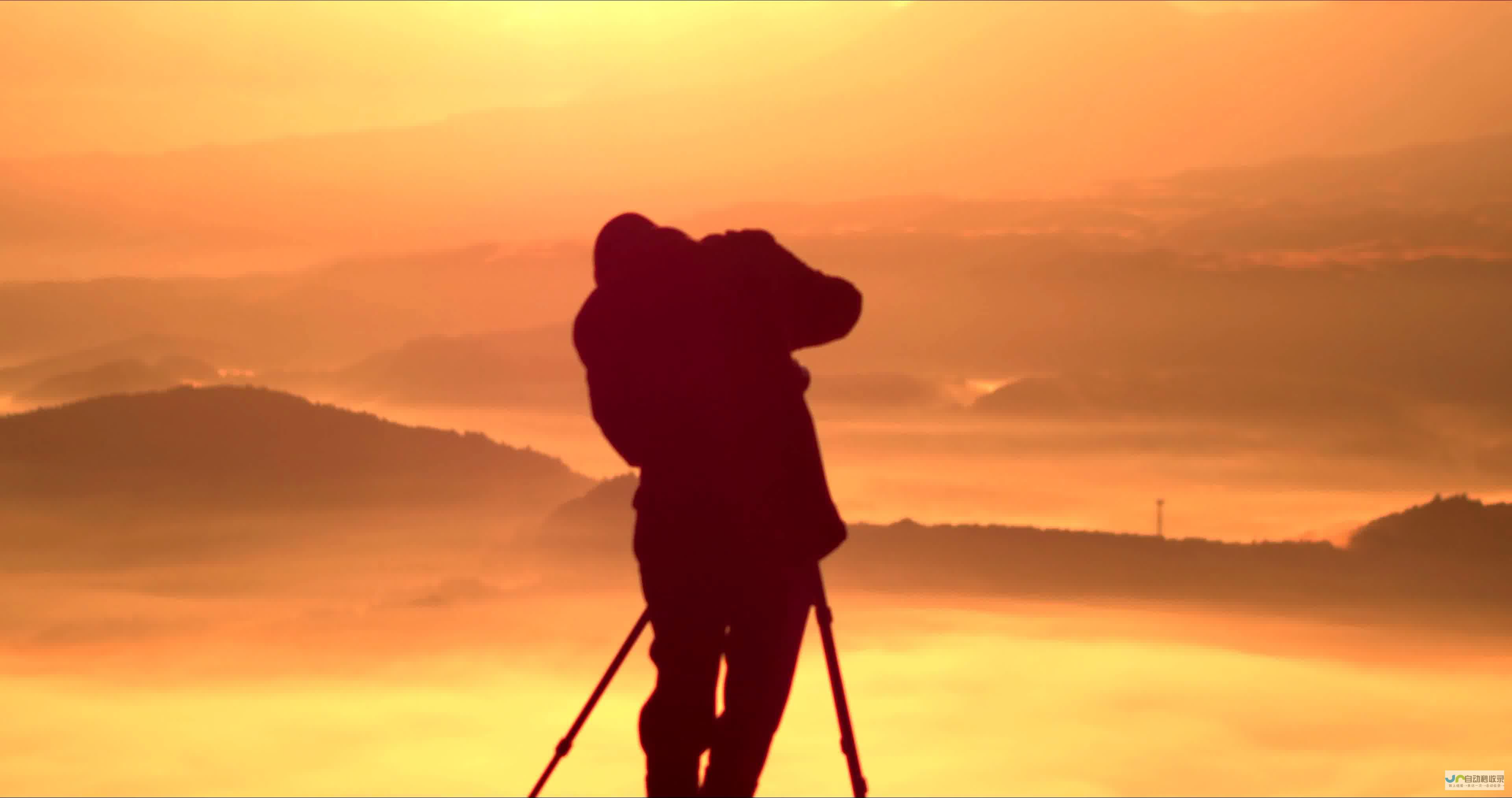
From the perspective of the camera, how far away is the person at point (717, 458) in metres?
5.47

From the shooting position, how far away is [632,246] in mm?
5531

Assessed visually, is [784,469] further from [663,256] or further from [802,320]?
[663,256]

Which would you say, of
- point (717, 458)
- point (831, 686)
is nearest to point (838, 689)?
point (831, 686)

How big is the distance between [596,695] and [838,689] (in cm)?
99

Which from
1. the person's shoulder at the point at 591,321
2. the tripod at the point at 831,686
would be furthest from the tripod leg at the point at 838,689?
the person's shoulder at the point at 591,321

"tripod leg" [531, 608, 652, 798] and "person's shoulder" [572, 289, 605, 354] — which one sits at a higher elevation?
"person's shoulder" [572, 289, 605, 354]

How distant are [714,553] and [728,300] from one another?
94 cm

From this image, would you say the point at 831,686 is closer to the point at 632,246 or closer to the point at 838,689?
the point at 838,689

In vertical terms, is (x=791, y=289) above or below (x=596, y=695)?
above

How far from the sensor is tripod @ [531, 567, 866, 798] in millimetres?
5695

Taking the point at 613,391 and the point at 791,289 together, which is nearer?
the point at 791,289

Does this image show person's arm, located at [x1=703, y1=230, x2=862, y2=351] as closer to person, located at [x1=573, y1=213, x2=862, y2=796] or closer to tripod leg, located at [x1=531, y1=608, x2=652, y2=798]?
person, located at [x1=573, y1=213, x2=862, y2=796]

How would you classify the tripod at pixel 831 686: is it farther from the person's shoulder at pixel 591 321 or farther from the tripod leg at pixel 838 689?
the person's shoulder at pixel 591 321

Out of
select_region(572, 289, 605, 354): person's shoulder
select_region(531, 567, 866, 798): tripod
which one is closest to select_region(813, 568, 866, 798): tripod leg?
select_region(531, 567, 866, 798): tripod
